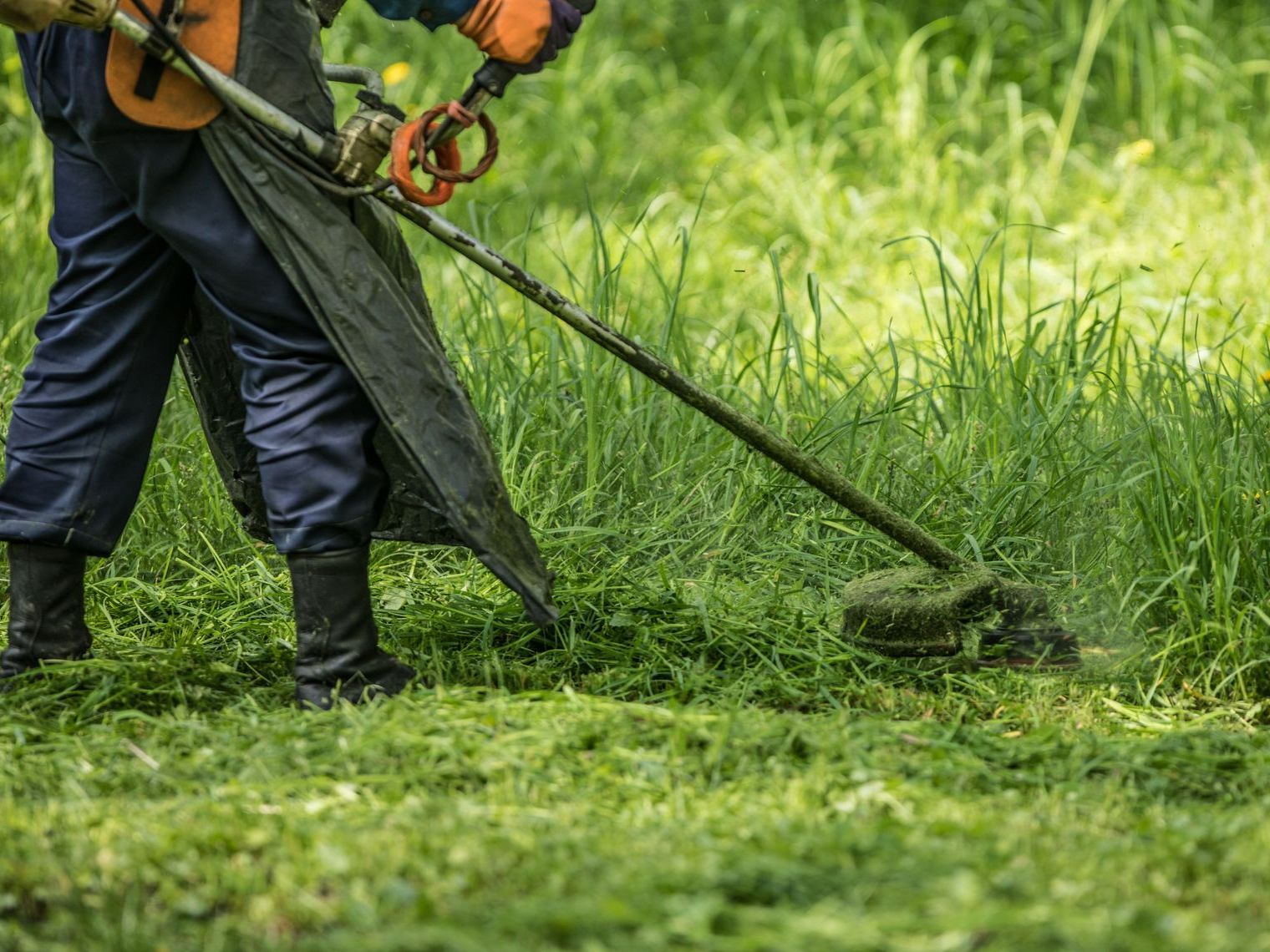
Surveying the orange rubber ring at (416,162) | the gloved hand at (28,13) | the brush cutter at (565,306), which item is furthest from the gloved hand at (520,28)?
the gloved hand at (28,13)

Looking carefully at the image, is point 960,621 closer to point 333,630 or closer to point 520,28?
point 333,630

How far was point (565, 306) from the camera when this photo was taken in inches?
109

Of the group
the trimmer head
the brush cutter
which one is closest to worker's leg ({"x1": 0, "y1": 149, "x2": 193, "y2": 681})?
the brush cutter

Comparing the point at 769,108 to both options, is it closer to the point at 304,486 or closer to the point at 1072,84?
the point at 1072,84

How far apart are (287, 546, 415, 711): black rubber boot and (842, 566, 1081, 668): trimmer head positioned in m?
0.93

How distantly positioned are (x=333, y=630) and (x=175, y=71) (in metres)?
0.91

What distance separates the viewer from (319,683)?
103 inches

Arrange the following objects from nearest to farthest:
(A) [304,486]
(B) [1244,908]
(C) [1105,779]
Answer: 1. (B) [1244,908]
2. (C) [1105,779]
3. (A) [304,486]

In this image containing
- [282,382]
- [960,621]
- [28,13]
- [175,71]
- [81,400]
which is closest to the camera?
[28,13]

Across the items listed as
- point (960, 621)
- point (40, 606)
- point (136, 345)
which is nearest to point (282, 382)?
point (136, 345)

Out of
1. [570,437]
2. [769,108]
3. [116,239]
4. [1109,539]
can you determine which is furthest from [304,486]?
[769,108]

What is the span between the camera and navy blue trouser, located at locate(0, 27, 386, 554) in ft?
8.09

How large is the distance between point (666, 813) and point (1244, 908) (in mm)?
739

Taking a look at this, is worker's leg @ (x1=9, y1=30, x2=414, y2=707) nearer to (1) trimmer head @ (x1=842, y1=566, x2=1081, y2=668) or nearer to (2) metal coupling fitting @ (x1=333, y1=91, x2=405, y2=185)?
(2) metal coupling fitting @ (x1=333, y1=91, x2=405, y2=185)
